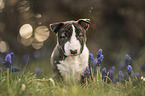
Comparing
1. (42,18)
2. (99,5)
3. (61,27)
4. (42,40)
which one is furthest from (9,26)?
(61,27)

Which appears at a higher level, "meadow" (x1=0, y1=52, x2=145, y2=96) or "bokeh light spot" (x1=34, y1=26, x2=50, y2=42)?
"bokeh light spot" (x1=34, y1=26, x2=50, y2=42)

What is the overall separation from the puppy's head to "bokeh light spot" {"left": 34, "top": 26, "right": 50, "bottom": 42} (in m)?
2.30

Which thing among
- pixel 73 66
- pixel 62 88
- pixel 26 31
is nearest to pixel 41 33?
pixel 26 31

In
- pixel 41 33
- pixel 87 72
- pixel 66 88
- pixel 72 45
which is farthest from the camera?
pixel 41 33

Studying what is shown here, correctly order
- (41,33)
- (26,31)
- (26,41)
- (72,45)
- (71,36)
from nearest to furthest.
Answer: (72,45) < (71,36) < (41,33) < (26,31) < (26,41)

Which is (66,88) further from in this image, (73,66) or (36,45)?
(36,45)

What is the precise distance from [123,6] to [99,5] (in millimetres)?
710

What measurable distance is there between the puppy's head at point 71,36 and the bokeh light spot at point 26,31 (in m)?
2.47

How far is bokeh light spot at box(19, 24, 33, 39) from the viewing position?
6515mm

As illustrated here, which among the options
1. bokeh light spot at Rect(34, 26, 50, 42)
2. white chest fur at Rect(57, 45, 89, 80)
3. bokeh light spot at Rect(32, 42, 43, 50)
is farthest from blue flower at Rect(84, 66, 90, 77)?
bokeh light spot at Rect(32, 42, 43, 50)

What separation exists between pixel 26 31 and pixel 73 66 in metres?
3.29

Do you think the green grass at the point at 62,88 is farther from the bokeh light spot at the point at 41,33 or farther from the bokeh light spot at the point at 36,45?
the bokeh light spot at the point at 36,45

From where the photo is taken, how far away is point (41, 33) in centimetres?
682

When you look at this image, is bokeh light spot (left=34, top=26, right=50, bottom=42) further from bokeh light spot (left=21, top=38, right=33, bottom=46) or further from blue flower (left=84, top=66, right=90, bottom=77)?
blue flower (left=84, top=66, right=90, bottom=77)
